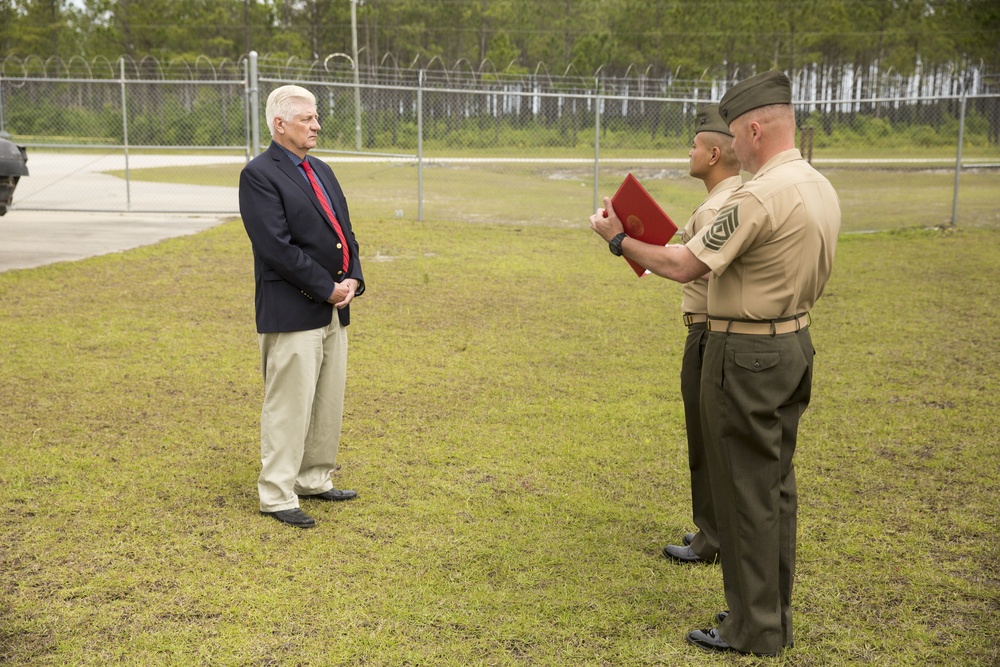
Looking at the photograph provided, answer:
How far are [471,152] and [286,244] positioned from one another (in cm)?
2407

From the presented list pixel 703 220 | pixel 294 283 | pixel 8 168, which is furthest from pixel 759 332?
pixel 8 168

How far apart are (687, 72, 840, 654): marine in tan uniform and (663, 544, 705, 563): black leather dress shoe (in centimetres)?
77

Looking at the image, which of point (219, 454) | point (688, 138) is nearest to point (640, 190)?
point (219, 454)

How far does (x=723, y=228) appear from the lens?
9.98ft

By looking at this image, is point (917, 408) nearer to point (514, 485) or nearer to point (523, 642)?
point (514, 485)

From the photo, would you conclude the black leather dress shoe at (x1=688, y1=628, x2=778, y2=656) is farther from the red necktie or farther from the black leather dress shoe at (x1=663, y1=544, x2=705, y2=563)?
the red necktie

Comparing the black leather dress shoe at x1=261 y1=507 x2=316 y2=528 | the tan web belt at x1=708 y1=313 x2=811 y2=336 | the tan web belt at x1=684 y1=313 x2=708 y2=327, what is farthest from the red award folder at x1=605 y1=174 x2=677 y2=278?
the black leather dress shoe at x1=261 y1=507 x2=316 y2=528

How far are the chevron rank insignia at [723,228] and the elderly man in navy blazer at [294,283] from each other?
1.99m

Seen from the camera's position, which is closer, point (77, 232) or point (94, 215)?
point (77, 232)

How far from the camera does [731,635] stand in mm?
3375

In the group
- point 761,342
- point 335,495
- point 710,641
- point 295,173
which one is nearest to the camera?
point 761,342

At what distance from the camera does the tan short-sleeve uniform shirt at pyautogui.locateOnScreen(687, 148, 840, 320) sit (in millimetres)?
3016

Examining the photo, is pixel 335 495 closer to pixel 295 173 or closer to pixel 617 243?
pixel 295 173

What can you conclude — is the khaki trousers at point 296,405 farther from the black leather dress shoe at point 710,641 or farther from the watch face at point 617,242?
the black leather dress shoe at point 710,641
